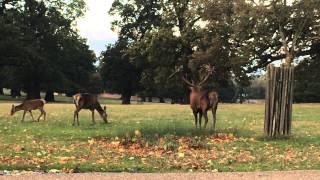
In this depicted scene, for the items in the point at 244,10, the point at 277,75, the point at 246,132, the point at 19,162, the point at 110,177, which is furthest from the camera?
the point at 244,10

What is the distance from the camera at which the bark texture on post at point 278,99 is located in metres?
17.8

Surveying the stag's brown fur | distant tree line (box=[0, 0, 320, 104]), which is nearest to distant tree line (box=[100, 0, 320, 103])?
distant tree line (box=[0, 0, 320, 104])

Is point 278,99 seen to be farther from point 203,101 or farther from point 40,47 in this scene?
point 40,47

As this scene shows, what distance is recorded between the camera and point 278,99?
1789cm

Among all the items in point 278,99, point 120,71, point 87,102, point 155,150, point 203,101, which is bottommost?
point 155,150

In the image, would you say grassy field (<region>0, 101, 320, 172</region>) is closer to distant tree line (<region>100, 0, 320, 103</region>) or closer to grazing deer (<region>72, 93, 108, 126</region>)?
grazing deer (<region>72, 93, 108, 126</region>)

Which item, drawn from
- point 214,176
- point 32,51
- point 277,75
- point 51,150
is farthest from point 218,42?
point 214,176

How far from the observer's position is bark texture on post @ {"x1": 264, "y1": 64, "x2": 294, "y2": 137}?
1781 centimetres

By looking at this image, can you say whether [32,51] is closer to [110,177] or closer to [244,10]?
[244,10]

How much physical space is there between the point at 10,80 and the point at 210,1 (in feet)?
130

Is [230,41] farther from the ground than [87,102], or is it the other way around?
[230,41]

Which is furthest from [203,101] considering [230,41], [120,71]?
[120,71]

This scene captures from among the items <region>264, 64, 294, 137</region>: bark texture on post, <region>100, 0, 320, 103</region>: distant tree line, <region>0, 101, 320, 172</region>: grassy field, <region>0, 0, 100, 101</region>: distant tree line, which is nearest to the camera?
<region>0, 101, 320, 172</region>: grassy field

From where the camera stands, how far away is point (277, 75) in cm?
1781
